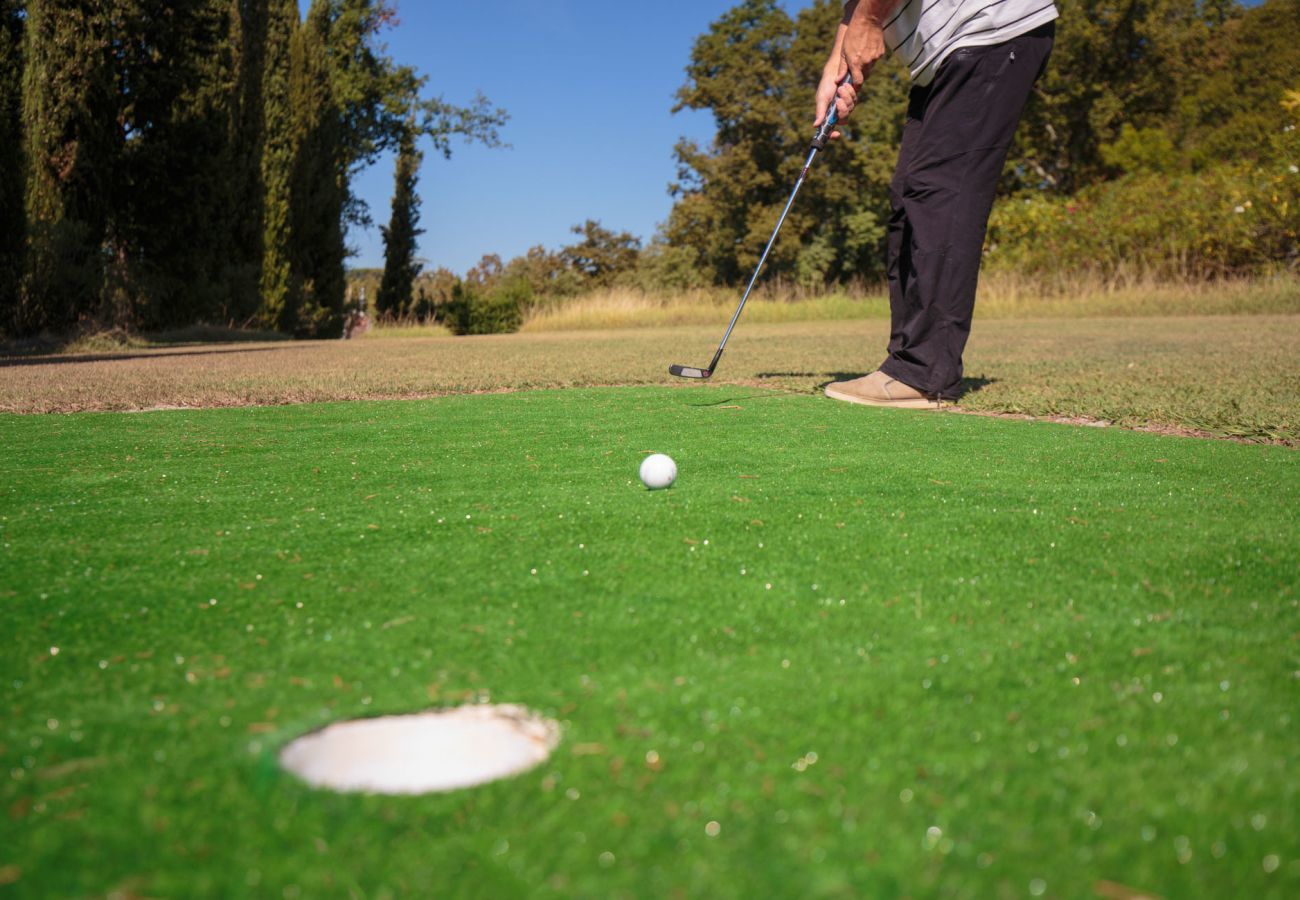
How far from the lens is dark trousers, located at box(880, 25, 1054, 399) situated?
4.95 metres

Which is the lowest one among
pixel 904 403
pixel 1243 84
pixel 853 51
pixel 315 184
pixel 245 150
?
pixel 904 403

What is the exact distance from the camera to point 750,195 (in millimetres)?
30500

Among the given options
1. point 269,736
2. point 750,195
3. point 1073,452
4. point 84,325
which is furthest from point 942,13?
point 750,195

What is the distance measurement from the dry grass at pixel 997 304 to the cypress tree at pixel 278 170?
5.62 metres

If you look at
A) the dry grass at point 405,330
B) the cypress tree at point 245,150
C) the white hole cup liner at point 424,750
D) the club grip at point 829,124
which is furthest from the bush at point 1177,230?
the white hole cup liner at point 424,750

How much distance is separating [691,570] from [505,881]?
1162 millimetres

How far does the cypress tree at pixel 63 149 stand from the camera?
44.0 ft

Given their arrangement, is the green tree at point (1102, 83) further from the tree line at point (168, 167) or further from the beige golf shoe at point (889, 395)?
the beige golf shoe at point (889, 395)

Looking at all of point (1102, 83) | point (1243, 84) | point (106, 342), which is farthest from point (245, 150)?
point (1243, 84)

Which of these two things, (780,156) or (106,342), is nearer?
(106,342)

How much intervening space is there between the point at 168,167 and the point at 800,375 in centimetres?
1355

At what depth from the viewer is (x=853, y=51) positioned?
543 centimetres

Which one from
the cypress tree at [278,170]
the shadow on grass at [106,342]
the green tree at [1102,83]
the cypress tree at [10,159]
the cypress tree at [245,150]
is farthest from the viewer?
the green tree at [1102,83]

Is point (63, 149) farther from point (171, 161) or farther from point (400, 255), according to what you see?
point (400, 255)
